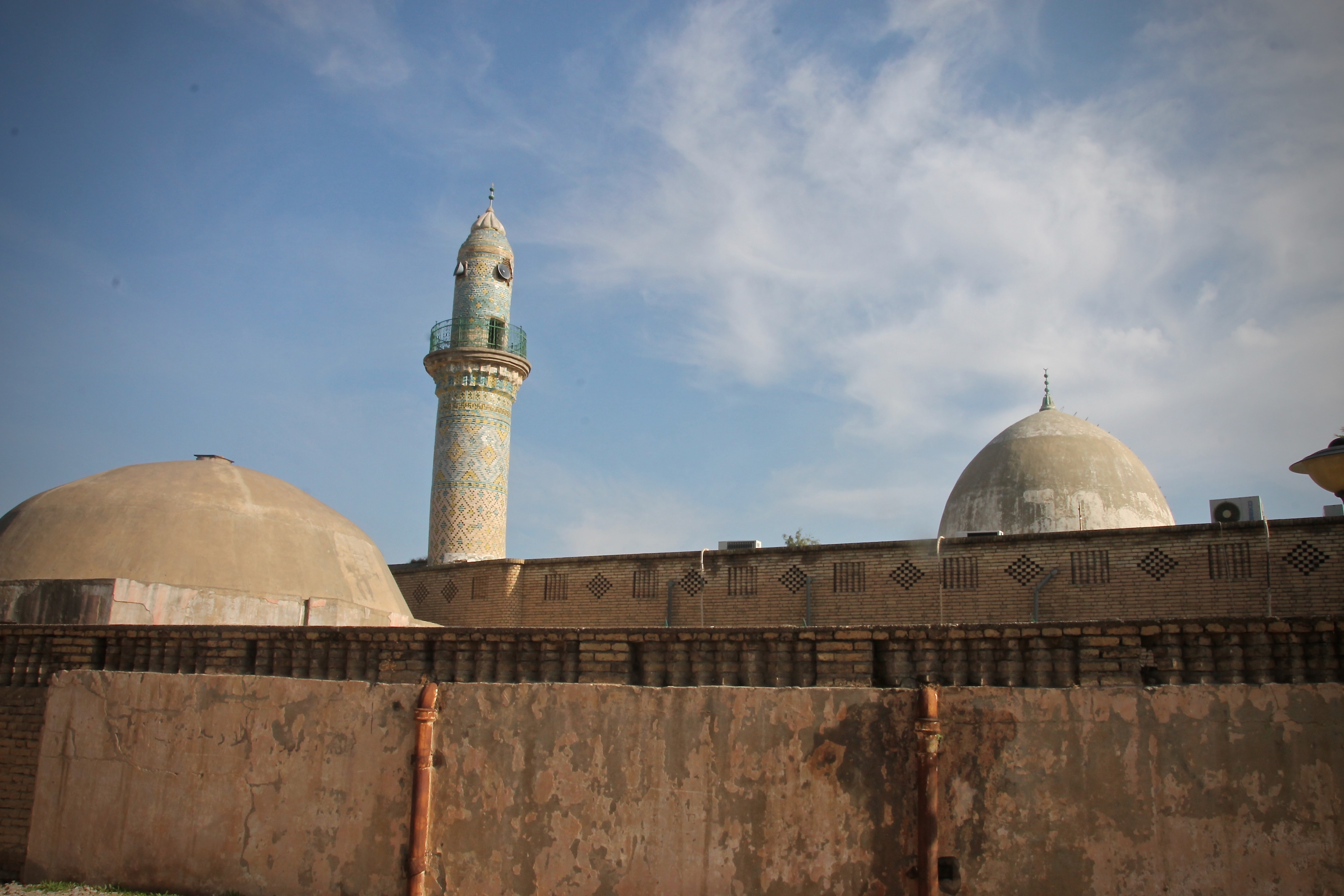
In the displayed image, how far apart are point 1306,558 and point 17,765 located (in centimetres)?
1323

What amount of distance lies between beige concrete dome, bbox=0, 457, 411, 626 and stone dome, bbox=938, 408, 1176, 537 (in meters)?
12.0

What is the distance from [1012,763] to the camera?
4.95 meters

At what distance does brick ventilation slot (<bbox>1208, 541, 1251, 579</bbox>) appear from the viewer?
41.8ft

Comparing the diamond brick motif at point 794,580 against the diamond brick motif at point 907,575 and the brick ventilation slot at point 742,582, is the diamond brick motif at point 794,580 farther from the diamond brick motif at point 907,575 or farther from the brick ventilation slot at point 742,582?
the diamond brick motif at point 907,575

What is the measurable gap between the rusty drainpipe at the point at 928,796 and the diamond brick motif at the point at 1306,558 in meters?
9.68

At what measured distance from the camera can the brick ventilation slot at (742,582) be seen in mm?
15398

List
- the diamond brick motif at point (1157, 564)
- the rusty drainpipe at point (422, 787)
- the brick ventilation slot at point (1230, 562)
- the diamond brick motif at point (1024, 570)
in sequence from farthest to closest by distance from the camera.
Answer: the diamond brick motif at point (1024, 570) → the diamond brick motif at point (1157, 564) → the brick ventilation slot at point (1230, 562) → the rusty drainpipe at point (422, 787)

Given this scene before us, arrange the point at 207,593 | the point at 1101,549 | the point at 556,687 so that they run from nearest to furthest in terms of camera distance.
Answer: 1. the point at 556,687
2. the point at 207,593
3. the point at 1101,549

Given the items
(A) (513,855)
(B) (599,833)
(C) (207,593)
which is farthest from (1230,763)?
(C) (207,593)

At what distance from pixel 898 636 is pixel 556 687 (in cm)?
187

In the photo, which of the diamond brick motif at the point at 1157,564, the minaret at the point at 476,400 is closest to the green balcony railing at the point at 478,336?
the minaret at the point at 476,400

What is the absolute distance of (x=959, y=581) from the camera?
14.1 metres

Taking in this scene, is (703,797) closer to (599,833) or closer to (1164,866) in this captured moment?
(599,833)

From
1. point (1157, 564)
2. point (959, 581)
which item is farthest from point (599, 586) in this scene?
point (1157, 564)
